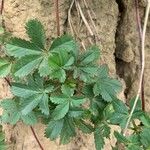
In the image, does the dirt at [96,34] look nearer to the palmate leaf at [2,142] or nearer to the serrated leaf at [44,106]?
the palmate leaf at [2,142]

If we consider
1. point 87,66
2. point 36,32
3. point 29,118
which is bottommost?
point 29,118

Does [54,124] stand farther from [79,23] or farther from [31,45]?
[79,23]

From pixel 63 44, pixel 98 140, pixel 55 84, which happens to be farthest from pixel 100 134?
pixel 63 44

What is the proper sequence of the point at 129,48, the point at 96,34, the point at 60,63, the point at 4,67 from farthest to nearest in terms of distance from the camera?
1. the point at 129,48
2. the point at 96,34
3. the point at 4,67
4. the point at 60,63

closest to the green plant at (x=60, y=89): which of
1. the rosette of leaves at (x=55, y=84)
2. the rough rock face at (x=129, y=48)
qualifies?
the rosette of leaves at (x=55, y=84)

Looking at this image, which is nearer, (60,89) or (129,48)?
(60,89)

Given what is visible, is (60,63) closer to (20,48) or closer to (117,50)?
(20,48)

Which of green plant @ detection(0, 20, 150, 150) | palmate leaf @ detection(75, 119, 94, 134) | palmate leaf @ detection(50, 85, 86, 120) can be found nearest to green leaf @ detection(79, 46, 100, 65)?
green plant @ detection(0, 20, 150, 150)

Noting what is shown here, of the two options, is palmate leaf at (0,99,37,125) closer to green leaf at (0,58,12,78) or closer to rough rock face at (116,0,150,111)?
green leaf at (0,58,12,78)
